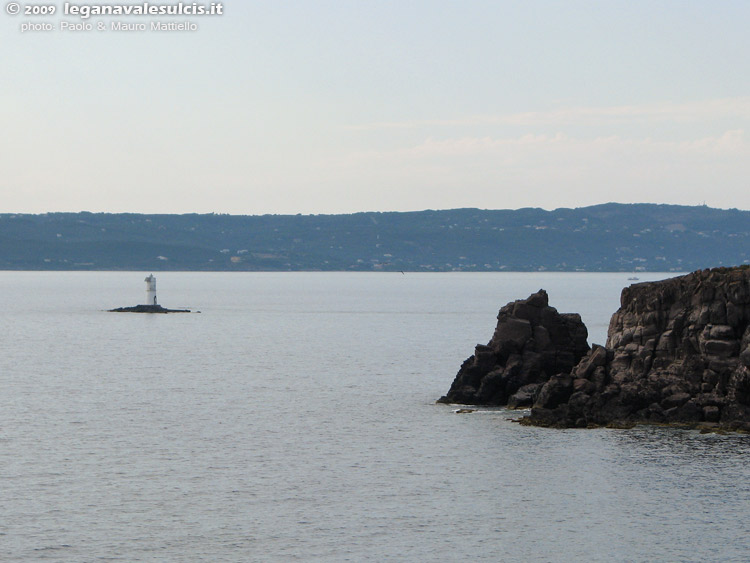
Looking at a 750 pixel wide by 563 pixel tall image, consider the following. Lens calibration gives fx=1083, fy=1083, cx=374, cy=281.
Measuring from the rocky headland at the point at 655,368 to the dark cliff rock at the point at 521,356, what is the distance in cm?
7

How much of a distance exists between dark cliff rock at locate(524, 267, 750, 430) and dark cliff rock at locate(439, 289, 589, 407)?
132 inches

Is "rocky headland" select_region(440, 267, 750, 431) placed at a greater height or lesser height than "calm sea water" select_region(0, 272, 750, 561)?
greater

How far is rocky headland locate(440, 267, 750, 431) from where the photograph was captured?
164ft

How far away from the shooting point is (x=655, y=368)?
172ft


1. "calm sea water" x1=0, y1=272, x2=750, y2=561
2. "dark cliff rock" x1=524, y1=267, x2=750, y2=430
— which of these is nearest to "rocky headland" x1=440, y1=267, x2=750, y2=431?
"dark cliff rock" x1=524, y1=267, x2=750, y2=430

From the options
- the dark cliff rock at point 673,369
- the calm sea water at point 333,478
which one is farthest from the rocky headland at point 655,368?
the calm sea water at point 333,478

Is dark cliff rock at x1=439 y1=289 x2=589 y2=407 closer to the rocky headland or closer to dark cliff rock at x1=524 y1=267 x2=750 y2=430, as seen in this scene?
the rocky headland

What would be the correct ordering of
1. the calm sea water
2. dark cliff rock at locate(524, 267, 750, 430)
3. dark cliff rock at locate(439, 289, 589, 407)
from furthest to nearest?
dark cliff rock at locate(439, 289, 589, 407)
dark cliff rock at locate(524, 267, 750, 430)
the calm sea water

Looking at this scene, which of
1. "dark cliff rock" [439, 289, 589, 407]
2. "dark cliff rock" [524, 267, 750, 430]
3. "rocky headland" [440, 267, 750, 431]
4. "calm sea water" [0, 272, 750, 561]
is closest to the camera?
"calm sea water" [0, 272, 750, 561]

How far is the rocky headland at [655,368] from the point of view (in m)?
50.1

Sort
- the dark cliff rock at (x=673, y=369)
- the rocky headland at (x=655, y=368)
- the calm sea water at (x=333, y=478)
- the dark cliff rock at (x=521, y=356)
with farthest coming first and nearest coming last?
the dark cliff rock at (x=521, y=356)
the rocky headland at (x=655, y=368)
the dark cliff rock at (x=673, y=369)
the calm sea water at (x=333, y=478)

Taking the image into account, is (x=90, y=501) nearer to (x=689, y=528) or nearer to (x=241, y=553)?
(x=241, y=553)

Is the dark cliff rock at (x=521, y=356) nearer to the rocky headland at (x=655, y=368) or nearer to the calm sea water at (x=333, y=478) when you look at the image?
the rocky headland at (x=655, y=368)

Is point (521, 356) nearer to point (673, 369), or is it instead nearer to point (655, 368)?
point (655, 368)
